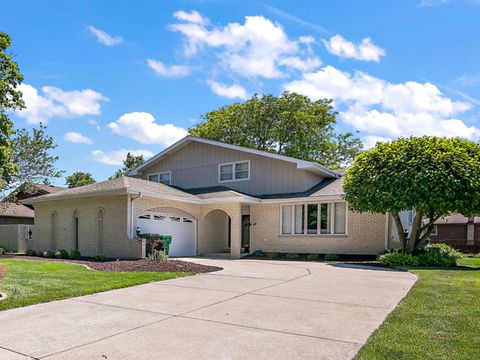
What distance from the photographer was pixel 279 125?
1476 inches

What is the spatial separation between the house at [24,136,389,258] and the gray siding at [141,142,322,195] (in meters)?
0.05

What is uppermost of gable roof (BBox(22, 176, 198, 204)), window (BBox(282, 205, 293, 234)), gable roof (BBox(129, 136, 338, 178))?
gable roof (BBox(129, 136, 338, 178))

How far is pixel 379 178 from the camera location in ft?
48.4

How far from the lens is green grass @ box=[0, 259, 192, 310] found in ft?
26.1

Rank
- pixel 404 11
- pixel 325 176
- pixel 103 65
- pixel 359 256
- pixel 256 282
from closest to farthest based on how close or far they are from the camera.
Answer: pixel 256 282 < pixel 404 11 < pixel 103 65 < pixel 359 256 < pixel 325 176

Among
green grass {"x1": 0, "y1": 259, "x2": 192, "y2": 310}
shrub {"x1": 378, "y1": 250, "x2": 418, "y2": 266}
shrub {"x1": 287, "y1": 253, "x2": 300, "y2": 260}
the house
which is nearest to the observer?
green grass {"x1": 0, "y1": 259, "x2": 192, "y2": 310}

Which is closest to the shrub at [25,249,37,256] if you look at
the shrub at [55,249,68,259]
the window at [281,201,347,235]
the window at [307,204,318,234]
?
the shrub at [55,249,68,259]

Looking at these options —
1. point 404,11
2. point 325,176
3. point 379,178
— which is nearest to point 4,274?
point 379,178

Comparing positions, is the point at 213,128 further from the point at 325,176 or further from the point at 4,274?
the point at 4,274

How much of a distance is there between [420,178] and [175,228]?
1098 centimetres

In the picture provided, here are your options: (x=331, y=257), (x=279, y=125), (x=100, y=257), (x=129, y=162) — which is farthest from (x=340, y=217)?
(x=129, y=162)

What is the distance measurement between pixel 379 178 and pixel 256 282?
22.8 feet

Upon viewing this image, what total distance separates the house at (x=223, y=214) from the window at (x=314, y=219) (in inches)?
1.8

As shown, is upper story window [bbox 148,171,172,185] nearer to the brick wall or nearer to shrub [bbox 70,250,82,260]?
the brick wall
